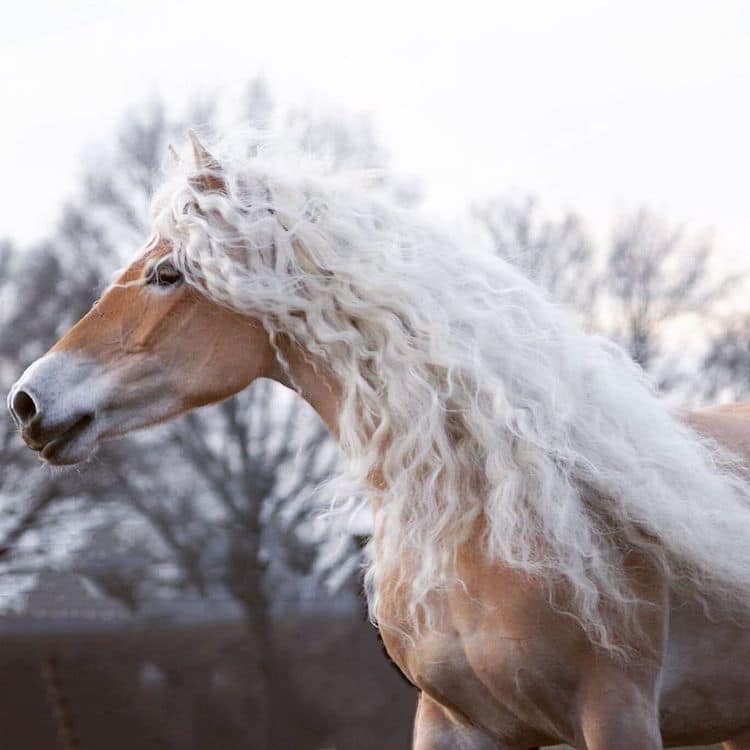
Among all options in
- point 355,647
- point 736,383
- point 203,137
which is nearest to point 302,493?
point 355,647

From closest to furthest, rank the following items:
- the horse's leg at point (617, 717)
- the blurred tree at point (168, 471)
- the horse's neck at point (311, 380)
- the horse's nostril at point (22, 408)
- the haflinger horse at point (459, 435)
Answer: the horse's leg at point (617, 717) → the haflinger horse at point (459, 435) → the horse's nostril at point (22, 408) → the horse's neck at point (311, 380) → the blurred tree at point (168, 471)

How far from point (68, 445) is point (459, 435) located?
1147 mm

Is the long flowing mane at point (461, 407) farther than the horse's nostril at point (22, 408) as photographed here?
No

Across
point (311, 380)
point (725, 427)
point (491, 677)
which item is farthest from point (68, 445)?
point (725, 427)

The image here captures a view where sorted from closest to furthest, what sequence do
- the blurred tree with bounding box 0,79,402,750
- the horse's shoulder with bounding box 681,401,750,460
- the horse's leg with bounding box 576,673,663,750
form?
the horse's leg with bounding box 576,673,663,750, the horse's shoulder with bounding box 681,401,750,460, the blurred tree with bounding box 0,79,402,750

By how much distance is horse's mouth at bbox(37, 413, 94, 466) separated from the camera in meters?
3.62

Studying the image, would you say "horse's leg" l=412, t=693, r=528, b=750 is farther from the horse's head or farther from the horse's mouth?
the horse's mouth

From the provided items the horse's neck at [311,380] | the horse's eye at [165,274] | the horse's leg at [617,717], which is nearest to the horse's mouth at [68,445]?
the horse's eye at [165,274]

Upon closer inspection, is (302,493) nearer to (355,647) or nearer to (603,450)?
(355,647)

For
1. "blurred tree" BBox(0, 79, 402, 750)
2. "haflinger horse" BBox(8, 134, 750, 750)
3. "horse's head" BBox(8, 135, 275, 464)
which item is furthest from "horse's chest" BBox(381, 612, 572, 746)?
"blurred tree" BBox(0, 79, 402, 750)

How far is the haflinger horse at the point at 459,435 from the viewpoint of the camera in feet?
11.2

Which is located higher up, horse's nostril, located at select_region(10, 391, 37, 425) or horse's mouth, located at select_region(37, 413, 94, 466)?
horse's nostril, located at select_region(10, 391, 37, 425)

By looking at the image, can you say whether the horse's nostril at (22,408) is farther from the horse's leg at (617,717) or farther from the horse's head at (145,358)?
the horse's leg at (617,717)

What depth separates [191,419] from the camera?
20.0 metres
